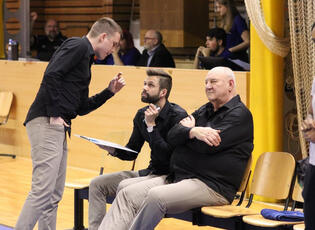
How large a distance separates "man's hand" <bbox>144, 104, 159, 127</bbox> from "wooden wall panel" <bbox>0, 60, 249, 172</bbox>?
0.88 meters

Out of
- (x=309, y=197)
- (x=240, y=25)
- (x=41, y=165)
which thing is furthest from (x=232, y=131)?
(x=240, y=25)

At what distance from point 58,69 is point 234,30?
386cm

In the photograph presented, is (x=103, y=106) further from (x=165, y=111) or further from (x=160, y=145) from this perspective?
(x=160, y=145)

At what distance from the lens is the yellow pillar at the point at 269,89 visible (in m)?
6.78

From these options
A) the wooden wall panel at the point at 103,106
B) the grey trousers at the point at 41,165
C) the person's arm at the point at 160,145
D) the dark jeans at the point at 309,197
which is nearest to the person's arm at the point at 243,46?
the wooden wall panel at the point at 103,106

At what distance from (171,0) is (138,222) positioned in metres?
→ 7.00

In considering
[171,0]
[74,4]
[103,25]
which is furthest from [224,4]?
[74,4]

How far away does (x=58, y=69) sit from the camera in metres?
4.88

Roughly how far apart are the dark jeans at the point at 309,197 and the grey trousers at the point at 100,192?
1794 millimetres

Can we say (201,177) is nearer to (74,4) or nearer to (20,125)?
(20,125)

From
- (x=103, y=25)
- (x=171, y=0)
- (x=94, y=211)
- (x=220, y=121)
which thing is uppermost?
(x=171, y=0)

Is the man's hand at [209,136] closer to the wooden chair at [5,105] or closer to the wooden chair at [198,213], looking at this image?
the wooden chair at [198,213]

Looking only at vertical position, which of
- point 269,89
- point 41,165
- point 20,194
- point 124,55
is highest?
point 124,55

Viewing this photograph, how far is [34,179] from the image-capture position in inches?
197
